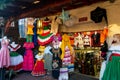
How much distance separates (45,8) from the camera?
4.48 m

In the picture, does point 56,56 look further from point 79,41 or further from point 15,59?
point 15,59

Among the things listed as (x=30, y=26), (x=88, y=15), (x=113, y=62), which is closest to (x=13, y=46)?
(x=30, y=26)

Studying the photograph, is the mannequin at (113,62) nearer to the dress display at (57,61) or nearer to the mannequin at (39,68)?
the dress display at (57,61)

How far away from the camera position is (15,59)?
5.92 m

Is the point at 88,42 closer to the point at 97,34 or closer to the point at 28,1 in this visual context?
the point at 97,34

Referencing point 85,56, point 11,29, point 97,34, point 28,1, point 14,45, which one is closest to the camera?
point 28,1

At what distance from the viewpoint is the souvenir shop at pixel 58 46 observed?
4668mm

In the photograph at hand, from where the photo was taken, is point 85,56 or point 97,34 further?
point 85,56

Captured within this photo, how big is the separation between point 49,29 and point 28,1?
176 cm

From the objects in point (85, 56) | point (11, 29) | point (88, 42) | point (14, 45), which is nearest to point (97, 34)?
point (88, 42)

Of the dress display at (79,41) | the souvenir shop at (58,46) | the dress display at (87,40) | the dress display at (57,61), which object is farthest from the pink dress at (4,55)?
the dress display at (87,40)

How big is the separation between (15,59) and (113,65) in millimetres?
3567

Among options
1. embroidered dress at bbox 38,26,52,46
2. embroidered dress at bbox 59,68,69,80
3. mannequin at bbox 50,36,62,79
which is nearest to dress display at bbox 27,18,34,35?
embroidered dress at bbox 38,26,52,46

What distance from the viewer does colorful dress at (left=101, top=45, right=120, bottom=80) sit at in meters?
3.52
